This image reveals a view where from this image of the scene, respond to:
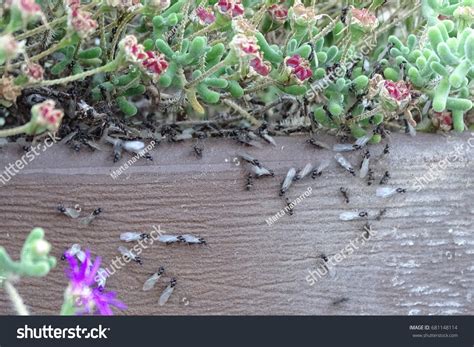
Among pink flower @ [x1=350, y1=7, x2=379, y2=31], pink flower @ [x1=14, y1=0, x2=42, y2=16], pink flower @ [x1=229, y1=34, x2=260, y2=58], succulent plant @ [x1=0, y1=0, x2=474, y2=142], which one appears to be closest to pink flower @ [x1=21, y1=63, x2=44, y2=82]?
succulent plant @ [x1=0, y1=0, x2=474, y2=142]

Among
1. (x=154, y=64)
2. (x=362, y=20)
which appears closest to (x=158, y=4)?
(x=154, y=64)

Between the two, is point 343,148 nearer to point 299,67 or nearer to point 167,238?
point 299,67

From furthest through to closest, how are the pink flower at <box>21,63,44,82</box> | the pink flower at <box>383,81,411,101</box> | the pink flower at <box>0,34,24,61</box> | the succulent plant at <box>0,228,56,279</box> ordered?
1. the pink flower at <box>383,81,411,101</box>
2. the pink flower at <box>21,63,44,82</box>
3. the pink flower at <box>0,34,24,61</box>
4. the succulent plant at <box>0,228,56,279</box>

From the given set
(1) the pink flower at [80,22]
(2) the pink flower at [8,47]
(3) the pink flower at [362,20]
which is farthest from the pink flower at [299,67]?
(2) the pink flower at [8,47]

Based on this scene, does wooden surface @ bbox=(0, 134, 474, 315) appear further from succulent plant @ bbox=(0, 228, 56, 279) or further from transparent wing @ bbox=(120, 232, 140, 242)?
succulent plant @ bbox=(0, 228, 56, 279)

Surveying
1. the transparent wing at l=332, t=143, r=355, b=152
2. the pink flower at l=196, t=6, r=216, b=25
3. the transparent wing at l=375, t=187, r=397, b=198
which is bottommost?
the transparent wing at l=375, t=187, r=397, b=198
